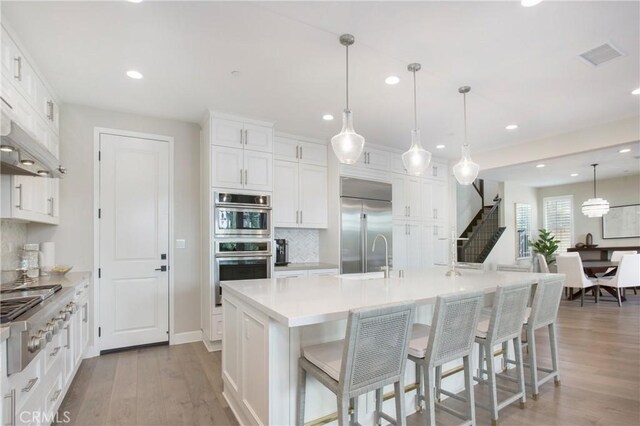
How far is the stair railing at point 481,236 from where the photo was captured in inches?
324

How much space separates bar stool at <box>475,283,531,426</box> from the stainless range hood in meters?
3.04

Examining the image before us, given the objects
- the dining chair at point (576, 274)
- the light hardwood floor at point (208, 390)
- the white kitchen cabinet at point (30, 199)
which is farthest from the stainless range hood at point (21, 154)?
the dining chair at point (576, 274)

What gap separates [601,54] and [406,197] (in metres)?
3.23

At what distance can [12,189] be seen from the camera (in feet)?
7.85

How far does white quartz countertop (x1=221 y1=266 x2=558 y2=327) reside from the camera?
164cm

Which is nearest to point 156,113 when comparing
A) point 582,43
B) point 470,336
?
point 470,336

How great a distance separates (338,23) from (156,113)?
8.50 ft

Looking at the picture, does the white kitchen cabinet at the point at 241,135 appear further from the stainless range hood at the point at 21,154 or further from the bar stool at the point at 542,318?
the bar stool at the point at 542,318

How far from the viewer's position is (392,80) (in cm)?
304

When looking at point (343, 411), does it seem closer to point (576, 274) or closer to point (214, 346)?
point (214, 346)

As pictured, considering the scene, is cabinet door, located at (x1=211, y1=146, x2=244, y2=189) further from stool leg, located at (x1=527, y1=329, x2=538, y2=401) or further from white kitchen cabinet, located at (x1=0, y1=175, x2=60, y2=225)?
stool leg, located at (x1=527, y1=329, x2=538, y2=401)

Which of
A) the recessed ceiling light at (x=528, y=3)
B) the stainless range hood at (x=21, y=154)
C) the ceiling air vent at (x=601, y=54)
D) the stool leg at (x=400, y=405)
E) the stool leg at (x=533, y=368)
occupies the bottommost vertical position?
the stool leg at (x=533, y=368)

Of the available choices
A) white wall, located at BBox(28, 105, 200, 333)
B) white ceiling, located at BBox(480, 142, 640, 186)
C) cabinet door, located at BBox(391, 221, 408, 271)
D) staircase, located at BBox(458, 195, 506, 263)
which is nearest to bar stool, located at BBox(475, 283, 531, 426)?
cabinet door, located at BBox(391, 221, 408, 271)

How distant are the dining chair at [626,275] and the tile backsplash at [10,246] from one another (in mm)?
8822
